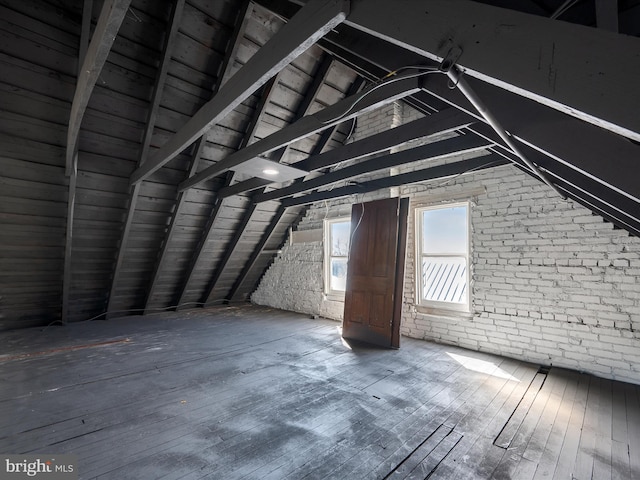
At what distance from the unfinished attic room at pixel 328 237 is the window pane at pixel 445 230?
0.10 ft

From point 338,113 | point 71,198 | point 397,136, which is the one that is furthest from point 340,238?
point 71,198

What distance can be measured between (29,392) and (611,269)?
5.84m

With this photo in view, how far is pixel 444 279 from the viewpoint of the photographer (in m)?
4.47

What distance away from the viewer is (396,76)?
1.68 m

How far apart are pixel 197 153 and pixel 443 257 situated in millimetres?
3781

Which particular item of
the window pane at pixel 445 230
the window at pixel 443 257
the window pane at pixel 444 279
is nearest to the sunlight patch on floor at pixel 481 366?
the window at pixel 443 257

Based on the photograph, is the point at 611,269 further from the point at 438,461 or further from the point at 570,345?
the point at 438,461

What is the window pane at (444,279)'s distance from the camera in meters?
→ 4.29

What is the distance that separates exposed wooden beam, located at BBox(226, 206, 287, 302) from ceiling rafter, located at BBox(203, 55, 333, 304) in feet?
1.90

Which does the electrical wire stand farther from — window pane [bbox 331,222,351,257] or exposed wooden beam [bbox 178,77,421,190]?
window pane [bbox 331,222,351,257]

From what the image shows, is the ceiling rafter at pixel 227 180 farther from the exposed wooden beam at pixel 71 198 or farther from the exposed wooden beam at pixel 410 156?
the exposed wooden beam at pixel 71 198

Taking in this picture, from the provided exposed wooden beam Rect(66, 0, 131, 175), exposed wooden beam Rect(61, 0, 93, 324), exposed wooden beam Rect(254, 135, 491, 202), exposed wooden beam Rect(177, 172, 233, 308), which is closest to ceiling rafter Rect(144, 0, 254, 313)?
exposed wooden beam Rect(177, 172, 233, 308)

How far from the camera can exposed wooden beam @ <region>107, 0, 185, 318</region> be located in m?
2.94

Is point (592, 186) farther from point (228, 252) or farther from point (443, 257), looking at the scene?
point (228, 252)
